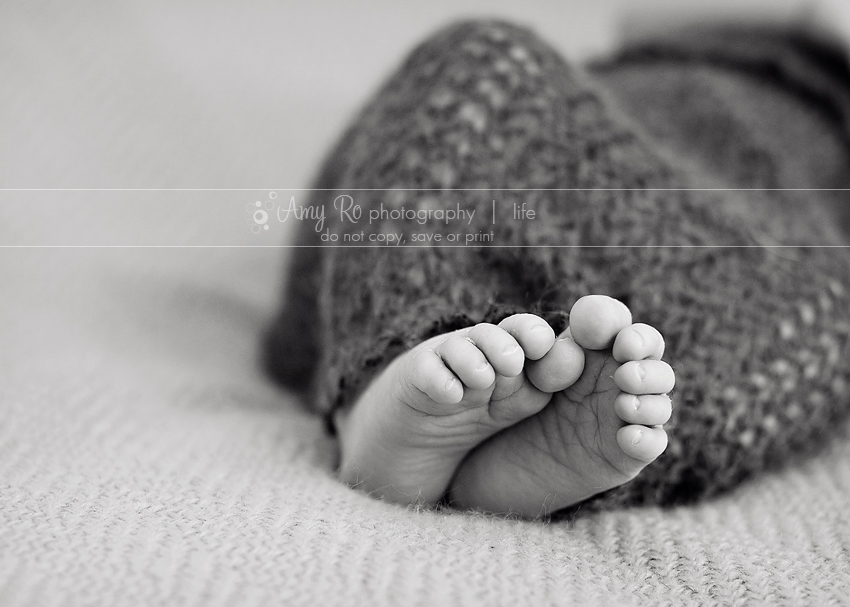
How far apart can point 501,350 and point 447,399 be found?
0.13 ft

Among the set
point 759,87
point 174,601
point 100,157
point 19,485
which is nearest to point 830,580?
point 174,601

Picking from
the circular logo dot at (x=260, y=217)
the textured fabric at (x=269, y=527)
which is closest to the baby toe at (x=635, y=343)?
the textured fabric at (x=269, y=527)

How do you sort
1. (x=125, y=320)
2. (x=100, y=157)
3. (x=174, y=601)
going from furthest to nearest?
(x=100, y=157), (x=125, y=320), (x=174, y=601)

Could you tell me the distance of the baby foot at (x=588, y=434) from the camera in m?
0.38

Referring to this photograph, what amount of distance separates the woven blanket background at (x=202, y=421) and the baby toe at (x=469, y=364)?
0.30 ft

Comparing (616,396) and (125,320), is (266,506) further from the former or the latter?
(125,320)

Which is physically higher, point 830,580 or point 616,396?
point 616,396

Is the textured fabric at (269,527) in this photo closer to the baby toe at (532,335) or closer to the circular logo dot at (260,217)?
the baby toe at (532,335)

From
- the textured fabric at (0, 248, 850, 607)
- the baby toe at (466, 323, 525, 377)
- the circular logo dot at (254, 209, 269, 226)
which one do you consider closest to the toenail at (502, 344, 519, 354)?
the baby toe at (466, 323, 525, 377)

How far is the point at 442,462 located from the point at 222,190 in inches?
26.8

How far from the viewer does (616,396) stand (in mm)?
395

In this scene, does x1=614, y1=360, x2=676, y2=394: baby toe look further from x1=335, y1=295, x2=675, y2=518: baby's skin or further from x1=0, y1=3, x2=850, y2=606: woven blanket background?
x1=0, y1=3, x2=850, y2=606: woven blanket background

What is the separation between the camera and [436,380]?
0.39m

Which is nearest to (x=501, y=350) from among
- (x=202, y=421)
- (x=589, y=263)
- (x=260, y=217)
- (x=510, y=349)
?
(x=510, y=349)
